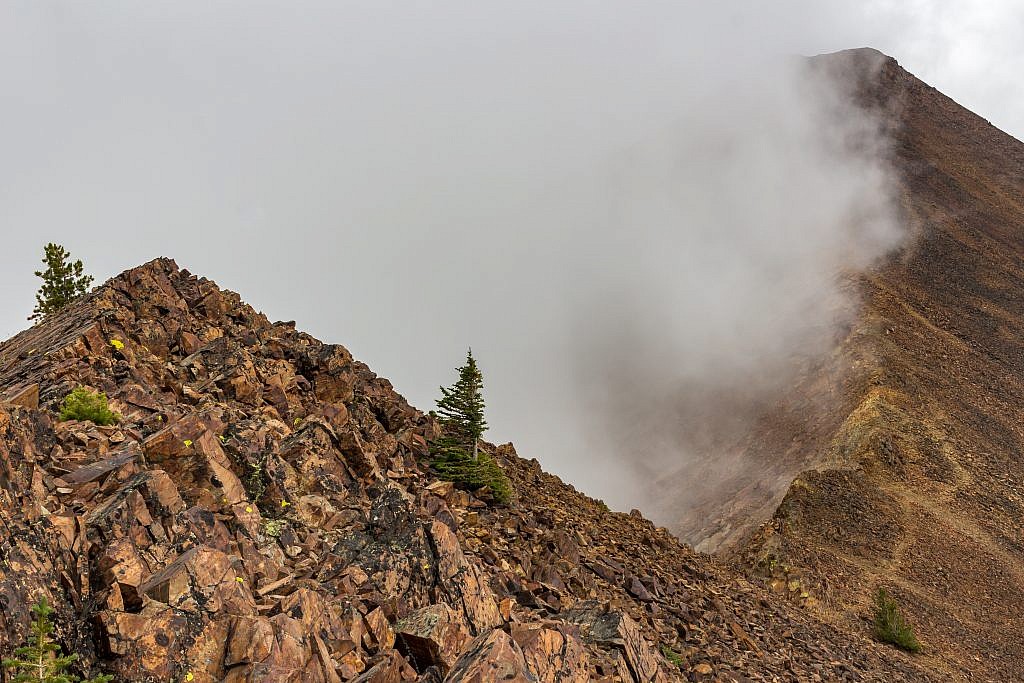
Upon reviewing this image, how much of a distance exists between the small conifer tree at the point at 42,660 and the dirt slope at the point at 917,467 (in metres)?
36.7

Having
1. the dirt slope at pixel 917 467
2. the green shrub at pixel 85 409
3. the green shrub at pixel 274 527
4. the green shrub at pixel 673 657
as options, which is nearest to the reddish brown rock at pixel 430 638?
the green shrub at pixel 274 527

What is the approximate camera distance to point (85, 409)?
1625 cm

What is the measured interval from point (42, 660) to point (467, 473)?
16.5m

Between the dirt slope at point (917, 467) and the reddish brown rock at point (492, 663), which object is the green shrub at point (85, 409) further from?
the dirt slope at point (917, 467)

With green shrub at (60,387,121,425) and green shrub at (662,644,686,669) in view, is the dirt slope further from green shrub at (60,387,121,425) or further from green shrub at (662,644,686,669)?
green shrub at (60,387,121,425)

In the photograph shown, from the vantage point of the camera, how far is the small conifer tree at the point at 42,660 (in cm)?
891

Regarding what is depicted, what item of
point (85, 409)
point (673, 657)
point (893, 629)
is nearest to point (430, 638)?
point (85, 409)

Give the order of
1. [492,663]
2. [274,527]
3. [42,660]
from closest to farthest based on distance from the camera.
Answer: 1. [42,660]
2. [492,663]
3. [274,527]

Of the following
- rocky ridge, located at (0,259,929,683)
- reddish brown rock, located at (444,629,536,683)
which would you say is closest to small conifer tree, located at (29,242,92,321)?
rocky ridge, located at (0,259,929,683)

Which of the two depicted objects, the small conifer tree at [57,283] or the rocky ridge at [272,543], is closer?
the rocky ridge at [272,543]

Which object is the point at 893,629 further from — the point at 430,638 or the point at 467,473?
the point at 430,638

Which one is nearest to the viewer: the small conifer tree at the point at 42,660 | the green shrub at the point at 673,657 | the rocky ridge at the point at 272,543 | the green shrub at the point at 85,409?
the small conifer tree at the point at 42,660

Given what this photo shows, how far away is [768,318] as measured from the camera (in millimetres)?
84250

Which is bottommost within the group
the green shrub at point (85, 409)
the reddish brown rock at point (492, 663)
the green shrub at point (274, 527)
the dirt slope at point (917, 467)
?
the reddish brown rock at point (492, 663)
